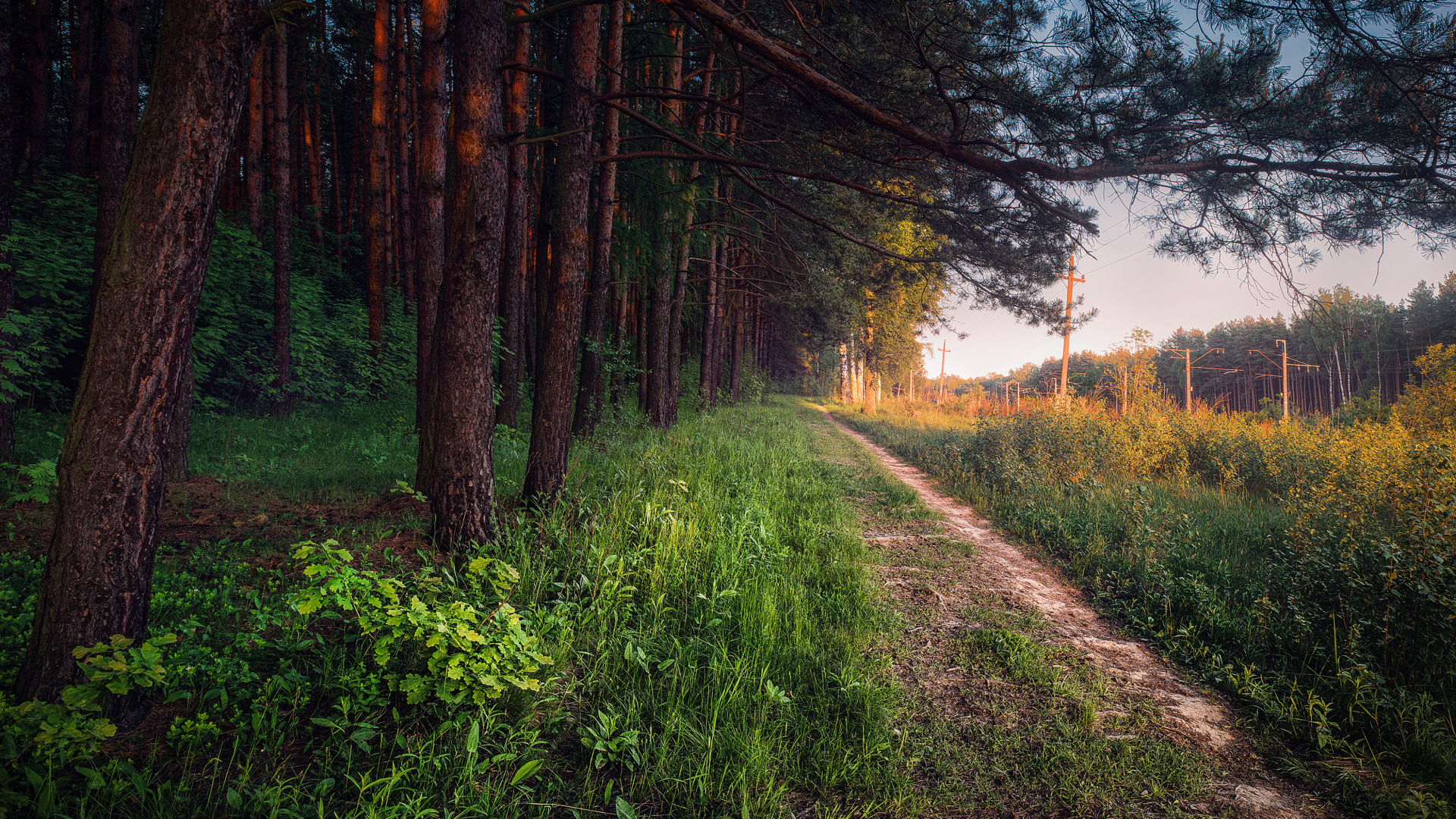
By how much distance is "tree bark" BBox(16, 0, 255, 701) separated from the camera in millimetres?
2045

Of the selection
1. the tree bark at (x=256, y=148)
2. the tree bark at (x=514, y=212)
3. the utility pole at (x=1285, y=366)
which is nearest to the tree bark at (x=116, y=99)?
the tree bark at (x=514, y=212)

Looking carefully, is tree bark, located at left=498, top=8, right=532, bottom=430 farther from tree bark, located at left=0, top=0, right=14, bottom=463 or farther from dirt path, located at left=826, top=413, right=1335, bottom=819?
dirt path, located at left=826, top=413, right=1335, bottom=819

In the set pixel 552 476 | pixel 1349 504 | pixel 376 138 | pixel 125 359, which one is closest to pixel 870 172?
pixel 552 476

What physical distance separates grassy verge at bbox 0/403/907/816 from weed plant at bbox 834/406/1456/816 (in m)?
2.16

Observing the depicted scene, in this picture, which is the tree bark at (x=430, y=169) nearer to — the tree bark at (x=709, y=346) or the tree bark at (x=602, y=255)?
the tree bark at (x=602, y=255)

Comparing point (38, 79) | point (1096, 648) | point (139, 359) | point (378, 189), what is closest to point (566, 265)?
point (139, 359)

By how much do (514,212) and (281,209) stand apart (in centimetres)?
601

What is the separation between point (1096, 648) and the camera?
359 cm

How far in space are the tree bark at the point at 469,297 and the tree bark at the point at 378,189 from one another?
8.42 m

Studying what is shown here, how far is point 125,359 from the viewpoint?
6.82ft

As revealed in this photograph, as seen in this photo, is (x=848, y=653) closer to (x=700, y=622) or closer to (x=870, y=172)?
(x=700, y=622)

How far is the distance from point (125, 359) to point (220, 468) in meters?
5.21

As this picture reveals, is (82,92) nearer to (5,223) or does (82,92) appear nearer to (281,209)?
(281,209)

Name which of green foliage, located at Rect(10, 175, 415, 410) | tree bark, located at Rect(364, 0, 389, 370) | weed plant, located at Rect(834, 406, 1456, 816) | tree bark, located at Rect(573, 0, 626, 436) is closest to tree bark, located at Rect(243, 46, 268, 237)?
green foliage, located at Rect(10, 175, 415, 410)
